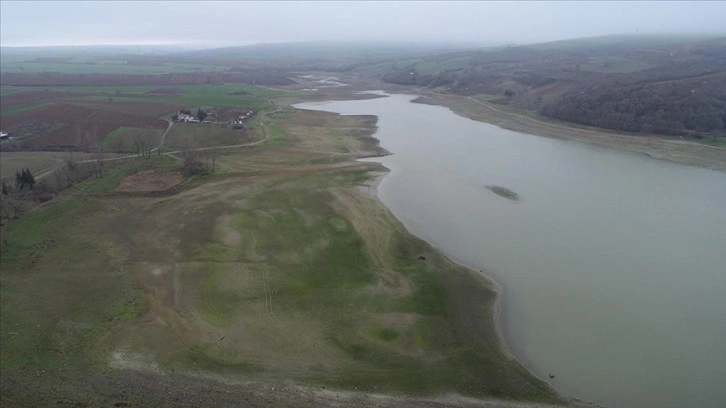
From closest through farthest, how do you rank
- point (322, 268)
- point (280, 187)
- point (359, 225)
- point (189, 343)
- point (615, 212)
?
point (189, 343)
point (322, 268)
point (359, 225)
point (615, 212)
point (280, 187)

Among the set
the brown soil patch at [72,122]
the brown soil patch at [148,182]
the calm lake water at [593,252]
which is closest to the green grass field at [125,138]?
the brown soil patch at [72,122]

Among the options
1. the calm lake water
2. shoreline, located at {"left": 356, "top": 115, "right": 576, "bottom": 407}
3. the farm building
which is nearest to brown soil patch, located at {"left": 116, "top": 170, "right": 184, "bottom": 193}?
the calm lake water

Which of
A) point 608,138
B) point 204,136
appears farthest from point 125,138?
point 608,138

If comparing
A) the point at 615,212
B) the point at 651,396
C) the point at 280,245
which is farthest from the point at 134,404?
the point at 615,212

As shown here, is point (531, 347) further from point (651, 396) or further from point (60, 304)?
point (60, 304)

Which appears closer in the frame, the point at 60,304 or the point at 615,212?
the point at 60,304

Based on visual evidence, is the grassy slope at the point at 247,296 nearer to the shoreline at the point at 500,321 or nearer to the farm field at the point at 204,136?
the shoreline at the point at 500,321

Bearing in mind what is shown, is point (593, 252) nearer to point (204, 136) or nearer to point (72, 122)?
point (204, 136)
